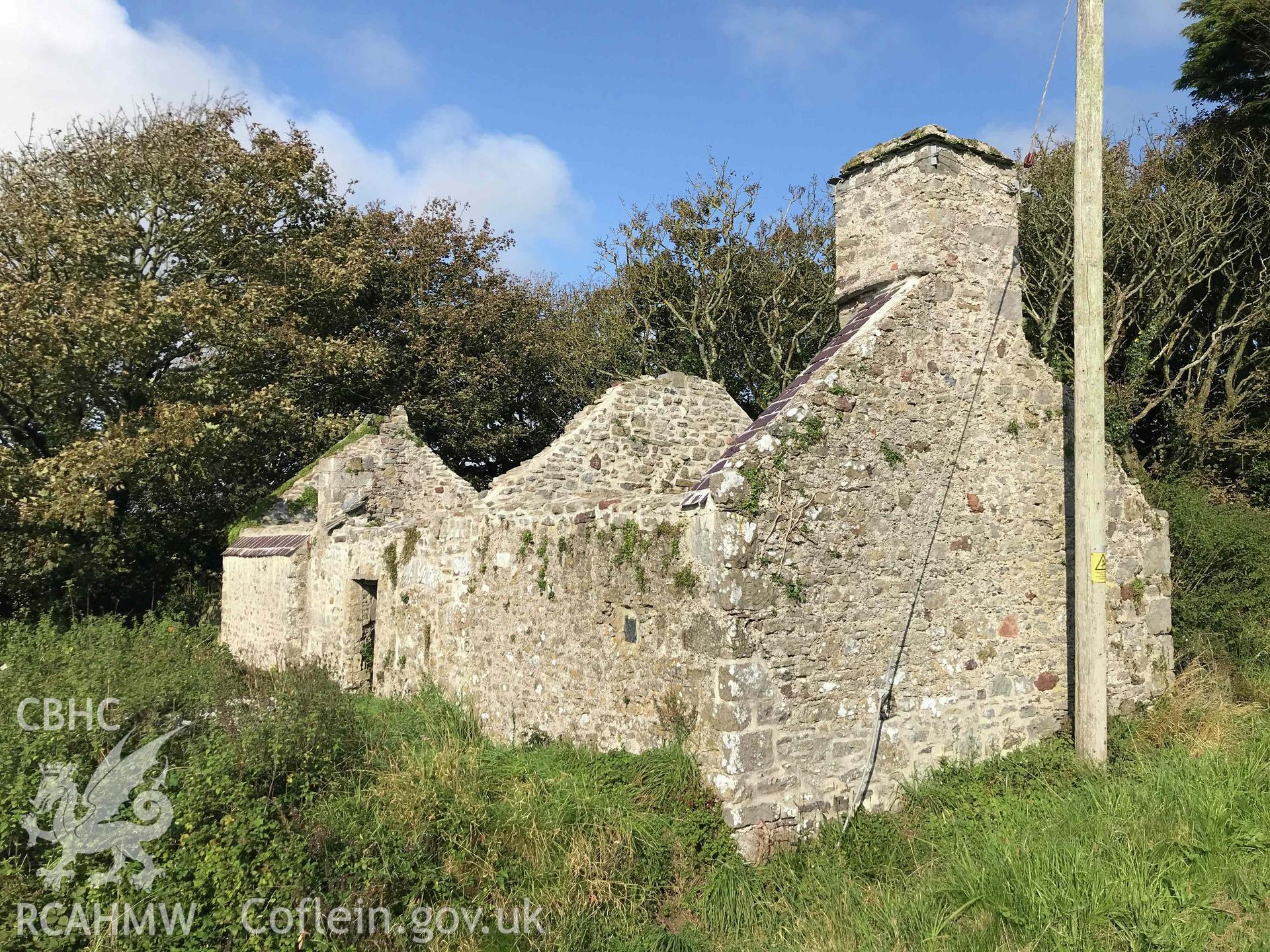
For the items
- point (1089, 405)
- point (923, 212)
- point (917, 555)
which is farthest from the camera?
point (923, 212)

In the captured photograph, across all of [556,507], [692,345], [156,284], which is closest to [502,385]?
[692,345]

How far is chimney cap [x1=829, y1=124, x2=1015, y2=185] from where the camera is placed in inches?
284

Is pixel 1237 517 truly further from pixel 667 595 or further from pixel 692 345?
pixel 692 345

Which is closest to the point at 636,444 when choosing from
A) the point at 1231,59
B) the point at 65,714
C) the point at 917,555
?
the point at 917,555

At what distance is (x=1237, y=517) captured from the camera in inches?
428

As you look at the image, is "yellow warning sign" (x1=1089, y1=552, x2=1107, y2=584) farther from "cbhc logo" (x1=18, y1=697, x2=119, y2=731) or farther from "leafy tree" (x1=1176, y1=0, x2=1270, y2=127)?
"leafy tree" (x1=1176, y1=0, x2=1270, y2=127)

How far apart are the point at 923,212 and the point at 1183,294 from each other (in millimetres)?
11193

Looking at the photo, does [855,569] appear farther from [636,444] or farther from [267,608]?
[267,608]

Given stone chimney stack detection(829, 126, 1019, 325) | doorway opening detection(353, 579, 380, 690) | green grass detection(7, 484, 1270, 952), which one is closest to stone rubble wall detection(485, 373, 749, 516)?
doorway opening detection(353, 579, 380, 690)

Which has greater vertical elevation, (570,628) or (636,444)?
(636,444)

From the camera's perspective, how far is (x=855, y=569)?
21.4 ft

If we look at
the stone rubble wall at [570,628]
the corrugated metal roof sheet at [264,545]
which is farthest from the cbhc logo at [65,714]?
the corrugated metal roof sheet at [264,545]

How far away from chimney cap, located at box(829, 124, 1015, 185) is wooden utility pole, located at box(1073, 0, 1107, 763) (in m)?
0.86

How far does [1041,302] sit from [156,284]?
16.7 meters
